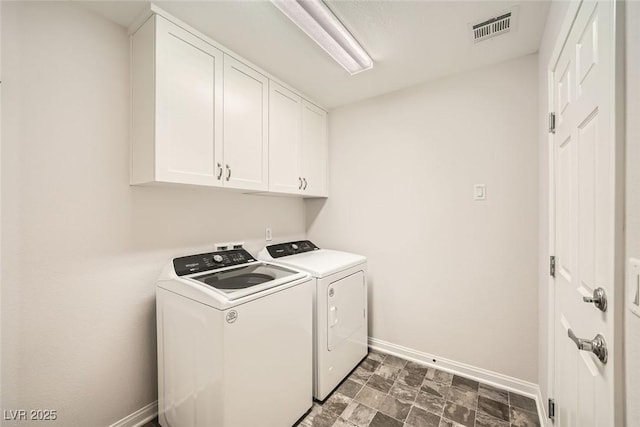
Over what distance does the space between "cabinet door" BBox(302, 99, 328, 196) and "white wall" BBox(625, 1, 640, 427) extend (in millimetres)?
2012

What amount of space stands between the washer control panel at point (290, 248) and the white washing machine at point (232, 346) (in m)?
0.50

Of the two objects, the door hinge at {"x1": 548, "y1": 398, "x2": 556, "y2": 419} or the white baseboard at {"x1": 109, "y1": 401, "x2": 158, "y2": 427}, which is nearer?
the door hinge at {"x1": 548, "y1": 398, "x2": 556, "y2": 419}

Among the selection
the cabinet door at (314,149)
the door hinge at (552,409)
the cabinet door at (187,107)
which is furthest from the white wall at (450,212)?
the cabinet door at (187,107)

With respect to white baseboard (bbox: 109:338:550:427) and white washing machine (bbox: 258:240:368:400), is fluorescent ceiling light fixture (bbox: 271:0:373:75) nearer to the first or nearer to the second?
white washing machine (bbox: 258:240:368:400)

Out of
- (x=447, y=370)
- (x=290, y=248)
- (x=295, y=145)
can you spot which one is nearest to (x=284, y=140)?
(x=295, y=145)

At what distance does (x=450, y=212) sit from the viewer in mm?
2088

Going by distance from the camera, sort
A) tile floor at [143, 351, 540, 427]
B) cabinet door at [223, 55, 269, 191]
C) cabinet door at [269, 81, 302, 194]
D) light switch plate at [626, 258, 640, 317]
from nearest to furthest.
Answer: light switch plate at [626, 258, 640, 317]
tile floor at [143, 351, 540, 427]
cabinet door at [223, 55, 269, 191]
cabinet door at [269, 81, 302, 194]

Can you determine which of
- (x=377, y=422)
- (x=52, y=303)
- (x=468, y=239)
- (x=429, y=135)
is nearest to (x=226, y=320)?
(x=52, y=303)

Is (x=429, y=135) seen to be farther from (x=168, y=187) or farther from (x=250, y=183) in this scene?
(x=168, y=187)

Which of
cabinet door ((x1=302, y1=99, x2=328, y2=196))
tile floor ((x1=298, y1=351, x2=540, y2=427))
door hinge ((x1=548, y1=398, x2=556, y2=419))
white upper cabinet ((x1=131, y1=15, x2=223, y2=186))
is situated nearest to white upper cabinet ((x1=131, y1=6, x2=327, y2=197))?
white upper cabinet ((x1=131, y1=15, x2=223, y2=186))

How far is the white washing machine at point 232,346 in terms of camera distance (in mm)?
1214

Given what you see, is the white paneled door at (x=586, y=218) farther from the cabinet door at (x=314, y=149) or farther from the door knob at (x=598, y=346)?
the cabinet door at (x=314, y=149)

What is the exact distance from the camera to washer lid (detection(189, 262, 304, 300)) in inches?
52.5

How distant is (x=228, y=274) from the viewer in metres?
1.67
